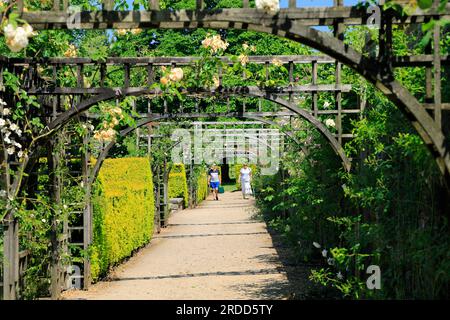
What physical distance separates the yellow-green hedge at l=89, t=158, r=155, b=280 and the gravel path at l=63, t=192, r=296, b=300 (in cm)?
29

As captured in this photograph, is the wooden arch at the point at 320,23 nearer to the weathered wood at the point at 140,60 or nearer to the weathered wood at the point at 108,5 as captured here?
the weathered wood at the point at 108,5

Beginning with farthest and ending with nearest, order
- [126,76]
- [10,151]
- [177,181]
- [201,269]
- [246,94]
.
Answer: [177,181], [201,269], [246,94], [126,76], [10,151]

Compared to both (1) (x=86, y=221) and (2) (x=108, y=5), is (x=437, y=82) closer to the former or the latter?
(2) (x=108, y=5)

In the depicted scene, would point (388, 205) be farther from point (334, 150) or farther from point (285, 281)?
point (285, 281)

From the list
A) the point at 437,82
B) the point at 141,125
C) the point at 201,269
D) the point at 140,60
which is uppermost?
the point at 140,60

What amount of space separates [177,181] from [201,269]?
13959 mm

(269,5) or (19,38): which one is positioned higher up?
(269,5)

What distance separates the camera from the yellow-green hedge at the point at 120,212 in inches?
408

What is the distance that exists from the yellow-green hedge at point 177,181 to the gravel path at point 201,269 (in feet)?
19.8

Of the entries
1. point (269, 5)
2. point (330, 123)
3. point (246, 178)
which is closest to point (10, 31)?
point (269, 5)

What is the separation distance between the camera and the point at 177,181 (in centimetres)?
2553

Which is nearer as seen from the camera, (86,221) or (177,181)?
(86,221)
